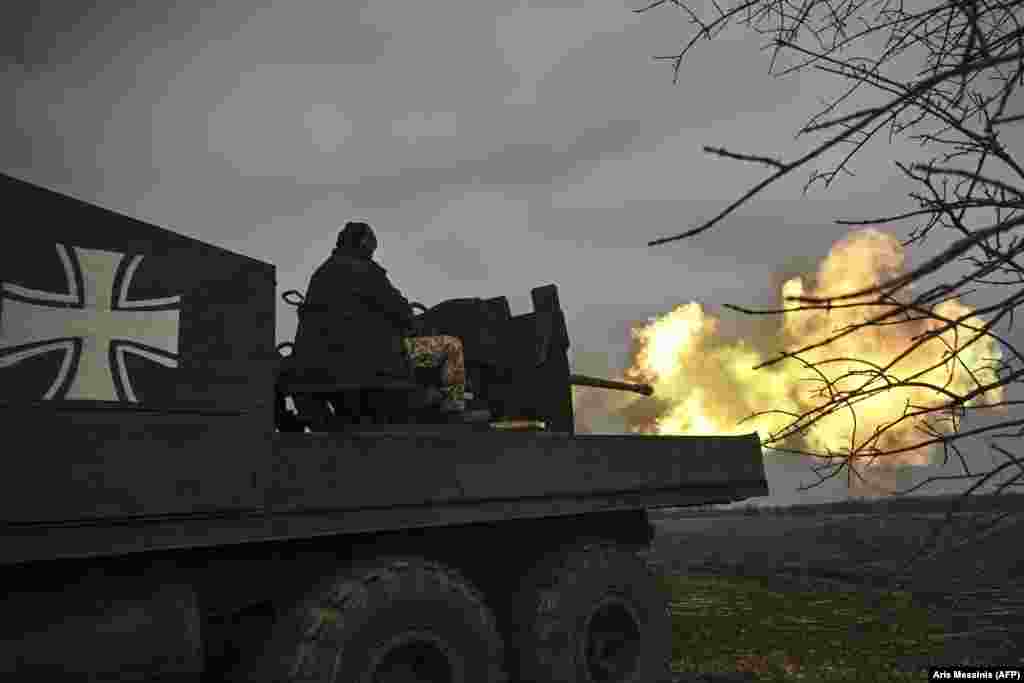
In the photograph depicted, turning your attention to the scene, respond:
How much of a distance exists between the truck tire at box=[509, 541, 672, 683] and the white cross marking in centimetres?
276

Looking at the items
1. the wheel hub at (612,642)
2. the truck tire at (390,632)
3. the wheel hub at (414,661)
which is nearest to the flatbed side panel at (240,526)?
the truck tire at (390,632)

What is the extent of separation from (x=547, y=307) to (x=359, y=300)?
2186mm

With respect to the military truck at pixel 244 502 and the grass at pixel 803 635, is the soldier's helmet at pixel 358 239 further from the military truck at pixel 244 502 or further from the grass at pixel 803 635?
the grass at pixel 803 635

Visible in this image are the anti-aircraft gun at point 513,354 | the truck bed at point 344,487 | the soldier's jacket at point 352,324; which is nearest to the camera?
the truck bed at point 344,487

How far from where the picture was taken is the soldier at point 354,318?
16.2 feet

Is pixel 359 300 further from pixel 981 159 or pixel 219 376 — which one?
pixel 981 159

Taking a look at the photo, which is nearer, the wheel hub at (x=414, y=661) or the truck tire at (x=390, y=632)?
the truck tire at (x=390, y=632)

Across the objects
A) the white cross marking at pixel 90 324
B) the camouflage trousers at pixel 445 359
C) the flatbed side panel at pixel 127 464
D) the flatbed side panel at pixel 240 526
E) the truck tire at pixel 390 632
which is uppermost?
the camouflage trousers at pixel 445 359

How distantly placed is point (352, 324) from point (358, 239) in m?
0.68

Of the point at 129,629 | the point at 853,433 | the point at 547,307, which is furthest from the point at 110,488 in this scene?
the point at 547,307

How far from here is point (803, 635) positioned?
7828mm

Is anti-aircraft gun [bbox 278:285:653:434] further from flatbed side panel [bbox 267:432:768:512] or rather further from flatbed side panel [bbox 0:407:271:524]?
flatbed side panel [bbox 0:407:271:524]

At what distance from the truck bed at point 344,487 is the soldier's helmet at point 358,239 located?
1.31m

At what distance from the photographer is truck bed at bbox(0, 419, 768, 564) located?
3105 mm
